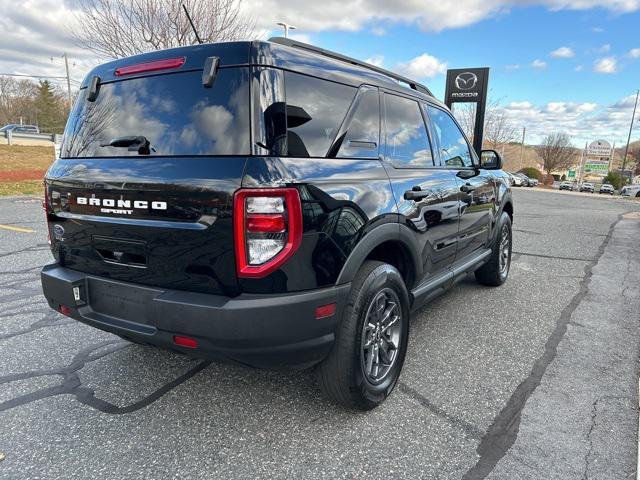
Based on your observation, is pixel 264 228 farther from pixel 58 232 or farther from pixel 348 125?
pixel 58 232

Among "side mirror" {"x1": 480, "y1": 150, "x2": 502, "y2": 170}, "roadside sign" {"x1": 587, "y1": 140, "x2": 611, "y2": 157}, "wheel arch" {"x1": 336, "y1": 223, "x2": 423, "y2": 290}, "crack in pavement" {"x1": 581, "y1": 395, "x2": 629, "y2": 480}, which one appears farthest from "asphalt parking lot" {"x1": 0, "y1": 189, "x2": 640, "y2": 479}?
"roadside sign" {"x1": 587, "y1": 140, "x2": 611, "y2": 157}

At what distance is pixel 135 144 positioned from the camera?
7.70 ft

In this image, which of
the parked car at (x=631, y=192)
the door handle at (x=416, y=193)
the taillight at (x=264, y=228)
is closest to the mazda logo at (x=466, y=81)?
the door handle at (x=416, y=193)

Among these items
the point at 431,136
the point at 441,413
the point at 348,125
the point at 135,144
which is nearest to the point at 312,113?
the point at 348,125

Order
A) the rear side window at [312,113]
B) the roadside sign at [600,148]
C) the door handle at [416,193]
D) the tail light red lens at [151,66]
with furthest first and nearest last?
the roadside sign at [600,148], the door handle at [416,193], the tail light red lens at [151,66], the rear side window at [312,113]

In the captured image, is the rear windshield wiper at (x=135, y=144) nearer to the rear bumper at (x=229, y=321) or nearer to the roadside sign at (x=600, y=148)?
the rear bumper at (x=229, y=321)

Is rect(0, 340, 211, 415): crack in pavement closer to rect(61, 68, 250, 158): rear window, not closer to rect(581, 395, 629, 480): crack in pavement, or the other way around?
rect(61, 68, 250, 158): rear window

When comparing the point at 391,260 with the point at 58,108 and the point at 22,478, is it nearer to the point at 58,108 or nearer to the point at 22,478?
the point at 22,478

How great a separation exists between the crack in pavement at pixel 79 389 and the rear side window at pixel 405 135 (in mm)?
2001

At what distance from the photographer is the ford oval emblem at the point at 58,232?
8.60 feet

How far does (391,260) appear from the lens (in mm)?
2943

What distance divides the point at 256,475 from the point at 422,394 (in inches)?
48.6

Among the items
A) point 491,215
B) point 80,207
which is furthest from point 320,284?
point 491,215

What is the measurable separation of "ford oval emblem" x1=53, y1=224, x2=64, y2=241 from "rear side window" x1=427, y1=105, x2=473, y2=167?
2.80m
